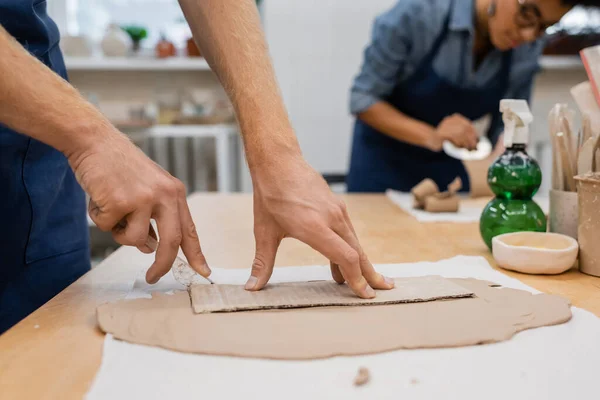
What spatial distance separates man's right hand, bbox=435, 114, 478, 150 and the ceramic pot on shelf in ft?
6.40

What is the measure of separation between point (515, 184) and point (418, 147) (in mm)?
1084

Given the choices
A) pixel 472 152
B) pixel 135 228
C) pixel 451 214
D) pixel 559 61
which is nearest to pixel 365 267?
pixel 135 228

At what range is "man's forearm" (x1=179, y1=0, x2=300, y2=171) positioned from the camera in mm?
772

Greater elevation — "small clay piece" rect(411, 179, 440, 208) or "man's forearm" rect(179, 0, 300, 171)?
"man's forearm" rect(179, 0, 300, 171)

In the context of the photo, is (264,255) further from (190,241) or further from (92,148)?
(92,148)

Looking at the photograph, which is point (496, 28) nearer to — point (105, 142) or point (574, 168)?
point (574, 168)

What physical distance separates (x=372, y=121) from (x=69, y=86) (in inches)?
53.8

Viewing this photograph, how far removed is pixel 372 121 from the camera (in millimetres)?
1918

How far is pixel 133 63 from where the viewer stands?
2.96 meters

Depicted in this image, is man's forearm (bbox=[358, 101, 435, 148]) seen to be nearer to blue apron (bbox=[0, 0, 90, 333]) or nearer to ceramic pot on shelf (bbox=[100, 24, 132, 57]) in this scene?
blue apron (bbox=[0, 0, 90, 333])

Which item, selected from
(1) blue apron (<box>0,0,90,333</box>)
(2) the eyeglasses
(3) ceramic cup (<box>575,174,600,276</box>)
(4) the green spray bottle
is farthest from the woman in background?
(1) blue apron (<box>0,0,90,333</box>)

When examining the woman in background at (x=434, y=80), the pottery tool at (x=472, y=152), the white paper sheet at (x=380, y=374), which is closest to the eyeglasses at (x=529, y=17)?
the woman in background at (x=434, y=80)

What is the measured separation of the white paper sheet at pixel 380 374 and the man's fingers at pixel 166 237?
14cm

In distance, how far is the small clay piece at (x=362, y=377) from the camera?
0.48 m
